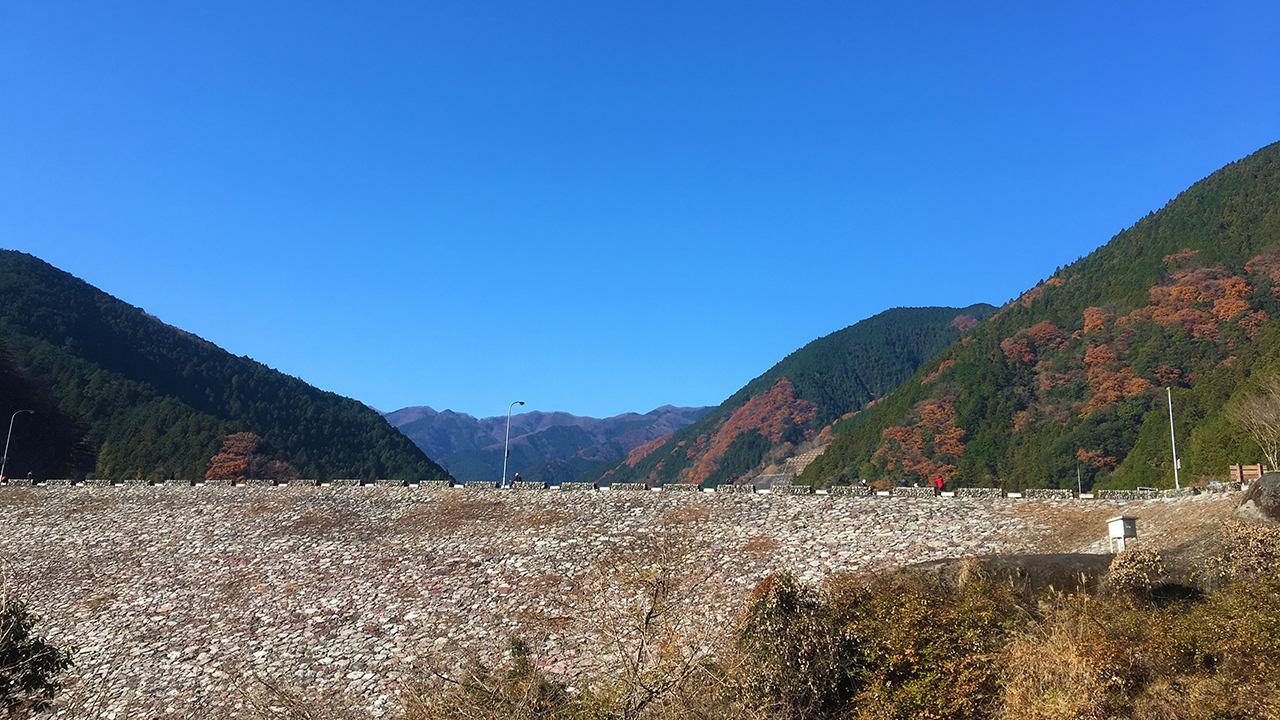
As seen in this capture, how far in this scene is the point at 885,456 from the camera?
95.5 metres

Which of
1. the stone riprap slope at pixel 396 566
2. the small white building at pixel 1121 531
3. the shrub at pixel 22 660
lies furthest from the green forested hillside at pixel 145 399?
the small white building at pixel 1121 531

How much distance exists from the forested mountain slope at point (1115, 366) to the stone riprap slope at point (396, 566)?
125 feet

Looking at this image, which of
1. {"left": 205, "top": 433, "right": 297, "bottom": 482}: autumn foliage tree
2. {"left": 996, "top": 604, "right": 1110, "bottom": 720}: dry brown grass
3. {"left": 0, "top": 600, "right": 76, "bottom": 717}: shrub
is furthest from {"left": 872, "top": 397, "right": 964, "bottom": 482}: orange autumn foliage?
{"left": 0, "top": 600, "right": 76, "bottom": 717}: shrub

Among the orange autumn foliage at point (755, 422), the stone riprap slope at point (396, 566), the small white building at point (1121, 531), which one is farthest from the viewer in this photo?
the orange autumn foliage at point (755, 422)

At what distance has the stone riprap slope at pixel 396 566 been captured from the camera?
22672 millimetres

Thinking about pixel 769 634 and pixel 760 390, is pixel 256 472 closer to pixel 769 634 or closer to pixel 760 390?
pixel 769 634

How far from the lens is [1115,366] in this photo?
81.2m

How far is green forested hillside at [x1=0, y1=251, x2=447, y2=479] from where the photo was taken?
275 feet

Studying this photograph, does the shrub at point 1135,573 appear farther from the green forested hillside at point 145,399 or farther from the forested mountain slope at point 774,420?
the forested mountain slope at point 774,420

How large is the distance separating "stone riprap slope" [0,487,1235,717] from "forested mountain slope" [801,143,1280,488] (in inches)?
1502

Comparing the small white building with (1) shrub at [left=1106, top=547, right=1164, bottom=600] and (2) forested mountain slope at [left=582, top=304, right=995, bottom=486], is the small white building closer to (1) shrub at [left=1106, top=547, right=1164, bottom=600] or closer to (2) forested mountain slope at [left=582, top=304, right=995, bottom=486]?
(1) shrub at [left=1106, top=547, right=1164, bottom=600]

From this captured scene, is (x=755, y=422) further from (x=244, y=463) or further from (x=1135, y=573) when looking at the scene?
(x=1135, y=573)

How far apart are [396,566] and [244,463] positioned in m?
65.0

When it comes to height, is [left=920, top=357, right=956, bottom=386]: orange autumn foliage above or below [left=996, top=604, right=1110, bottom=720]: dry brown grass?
above
